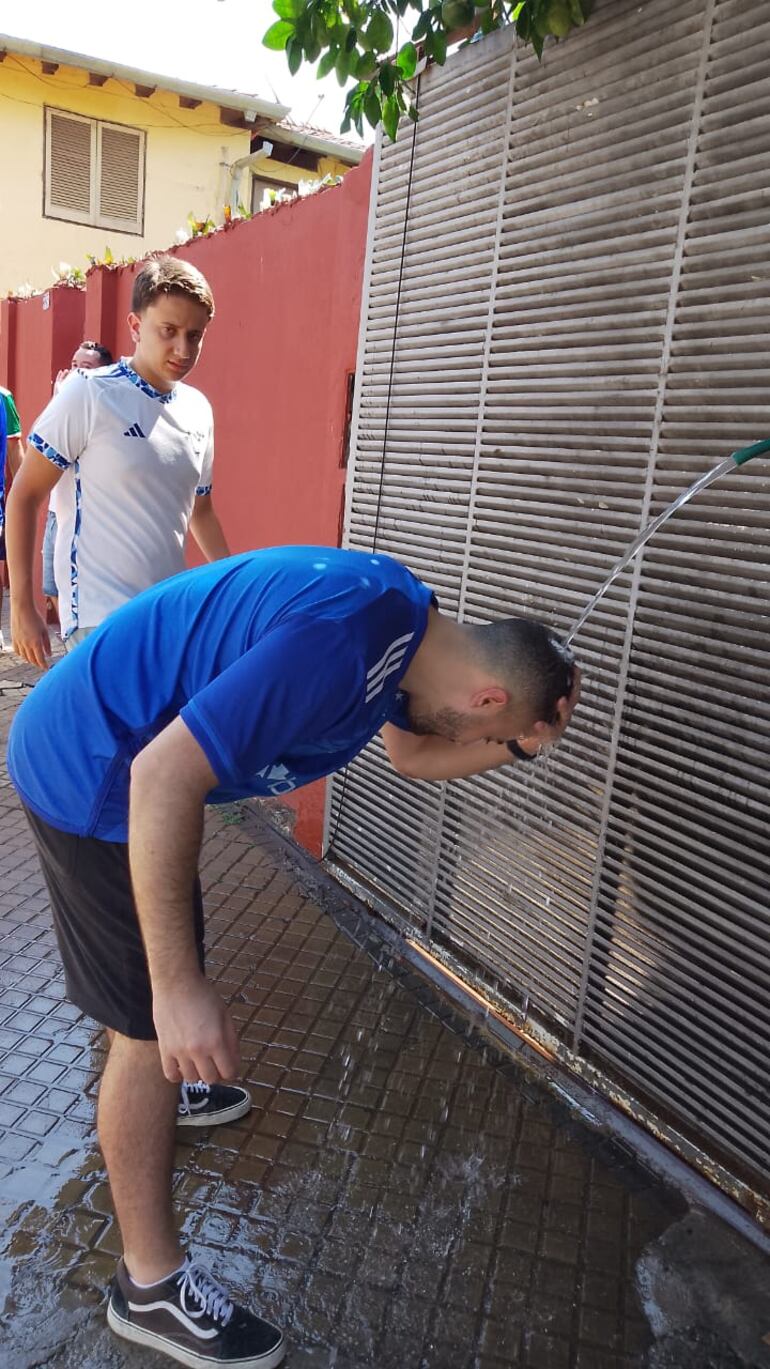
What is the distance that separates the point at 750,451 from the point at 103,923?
1.75m

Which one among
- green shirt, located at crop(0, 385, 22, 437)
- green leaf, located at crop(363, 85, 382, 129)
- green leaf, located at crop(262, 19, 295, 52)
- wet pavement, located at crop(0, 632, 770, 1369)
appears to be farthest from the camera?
green shirt, located at crop(0, 385, 22, 437)

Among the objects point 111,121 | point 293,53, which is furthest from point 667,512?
point 111,121

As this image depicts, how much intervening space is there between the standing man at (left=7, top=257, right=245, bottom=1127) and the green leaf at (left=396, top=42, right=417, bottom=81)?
4.25 ft

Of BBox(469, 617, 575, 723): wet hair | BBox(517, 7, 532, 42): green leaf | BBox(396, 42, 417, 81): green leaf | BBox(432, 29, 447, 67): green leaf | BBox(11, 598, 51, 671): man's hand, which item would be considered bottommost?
BBox(11, 598, 51, 671): man's hand

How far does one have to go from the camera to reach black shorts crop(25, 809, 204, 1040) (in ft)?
6.76

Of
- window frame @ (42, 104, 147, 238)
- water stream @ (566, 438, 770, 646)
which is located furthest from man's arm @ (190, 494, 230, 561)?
window frame @ (42, 104, 147, 238)

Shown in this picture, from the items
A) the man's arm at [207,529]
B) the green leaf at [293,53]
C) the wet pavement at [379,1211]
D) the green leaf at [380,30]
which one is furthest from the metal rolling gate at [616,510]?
the man's arm at [207,529]

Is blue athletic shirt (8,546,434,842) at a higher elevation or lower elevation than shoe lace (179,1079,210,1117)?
higher

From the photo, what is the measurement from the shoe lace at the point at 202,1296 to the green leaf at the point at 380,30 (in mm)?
3350

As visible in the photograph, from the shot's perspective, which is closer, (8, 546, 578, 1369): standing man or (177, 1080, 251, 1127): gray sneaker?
(8, 546, 578, 1369): standing man

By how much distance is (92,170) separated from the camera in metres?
14.0

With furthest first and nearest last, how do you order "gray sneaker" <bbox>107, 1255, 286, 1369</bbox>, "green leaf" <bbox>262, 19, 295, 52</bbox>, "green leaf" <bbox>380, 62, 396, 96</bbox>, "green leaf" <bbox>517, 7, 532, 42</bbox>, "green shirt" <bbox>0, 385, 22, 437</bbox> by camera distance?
"green shirt" <bbox>0, 385, 22, 437</bbox> → "green leaf" <bbox>380, 62, 396, 96</bbox> → "green leaf" <bbox>262, 19, 295, 52</bbox> → "green leaf" <bbox>517, 7, 532, 42</bbox> → "gray sneaker" <bbox>107, 1255, 286, 1369</bbox>

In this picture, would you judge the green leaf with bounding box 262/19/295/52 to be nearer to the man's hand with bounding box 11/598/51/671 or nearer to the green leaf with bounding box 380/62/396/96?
the green leaf with bounding box 380/62/396/96

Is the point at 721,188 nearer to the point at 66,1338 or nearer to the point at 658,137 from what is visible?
the point at 658,137
